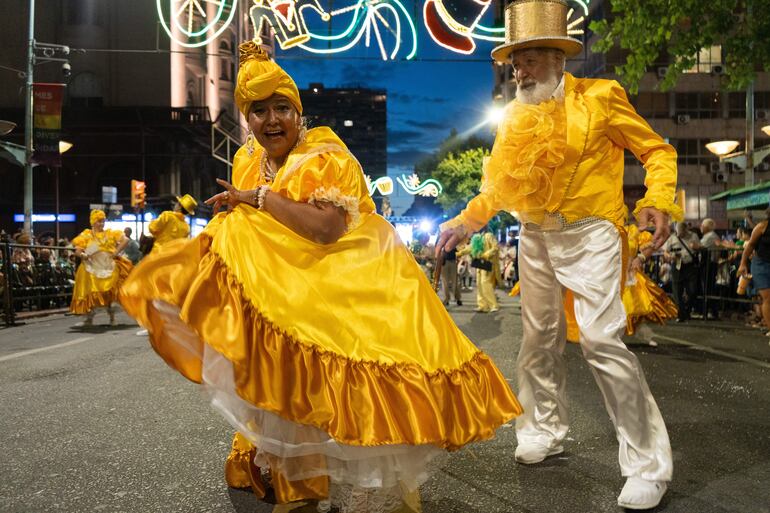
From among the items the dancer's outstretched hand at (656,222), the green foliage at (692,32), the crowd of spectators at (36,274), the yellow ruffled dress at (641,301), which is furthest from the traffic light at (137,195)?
the dancer's outstretched hand at (656,222)

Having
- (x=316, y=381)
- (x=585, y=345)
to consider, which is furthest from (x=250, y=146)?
(x=585, y=345)

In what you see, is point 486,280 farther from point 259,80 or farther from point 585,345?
point 259,80

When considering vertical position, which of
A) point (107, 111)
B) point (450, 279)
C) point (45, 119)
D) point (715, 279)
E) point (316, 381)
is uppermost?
point (107, 111)

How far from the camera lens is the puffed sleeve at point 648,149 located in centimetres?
327

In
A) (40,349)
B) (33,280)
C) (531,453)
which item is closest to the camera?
(531,453)

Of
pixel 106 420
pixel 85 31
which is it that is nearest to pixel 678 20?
pixel 106 420

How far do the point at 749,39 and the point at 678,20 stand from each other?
1.20 m

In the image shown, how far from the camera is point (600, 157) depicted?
3381 mm

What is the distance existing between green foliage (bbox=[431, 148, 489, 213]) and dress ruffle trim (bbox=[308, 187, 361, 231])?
2126 inches

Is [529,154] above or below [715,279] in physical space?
above

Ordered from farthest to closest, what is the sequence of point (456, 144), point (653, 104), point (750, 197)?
point (456, 144) < point (653, 104) < point (750, 197)

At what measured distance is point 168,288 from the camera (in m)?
2.43

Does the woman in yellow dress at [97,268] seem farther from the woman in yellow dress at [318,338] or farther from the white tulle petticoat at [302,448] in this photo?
the white tulle petticoat at [302,448]

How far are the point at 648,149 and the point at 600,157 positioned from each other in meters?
0.26
